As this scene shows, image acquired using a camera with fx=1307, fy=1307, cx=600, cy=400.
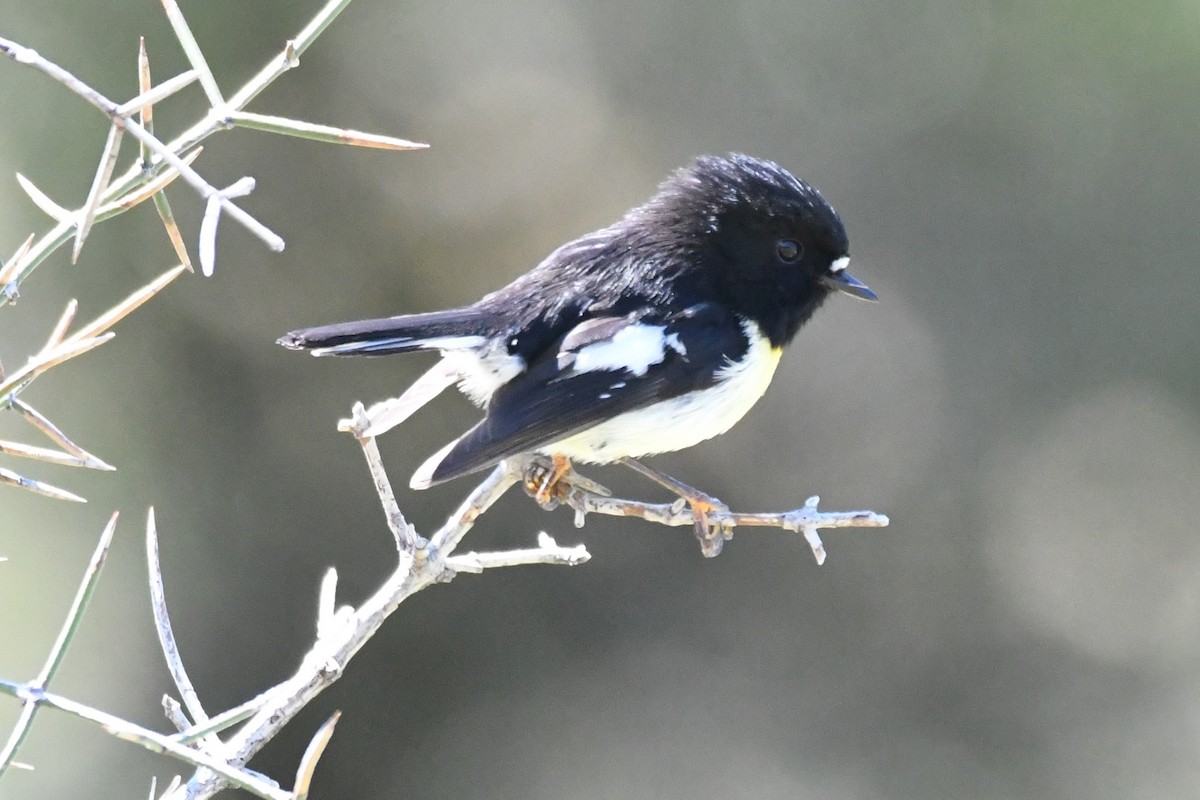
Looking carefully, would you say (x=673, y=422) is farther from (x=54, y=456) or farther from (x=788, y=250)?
(x=54, y=456)

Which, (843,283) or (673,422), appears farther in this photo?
(843,283)

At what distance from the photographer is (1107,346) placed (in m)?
7.09

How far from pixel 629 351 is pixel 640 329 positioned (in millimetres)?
86

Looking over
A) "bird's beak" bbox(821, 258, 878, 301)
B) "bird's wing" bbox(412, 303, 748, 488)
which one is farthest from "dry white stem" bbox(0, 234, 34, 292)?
"bird's beak" bbox(821, 258, 878, 301)

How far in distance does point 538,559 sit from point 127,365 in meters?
4.76

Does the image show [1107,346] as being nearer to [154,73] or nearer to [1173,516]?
[1173,516]

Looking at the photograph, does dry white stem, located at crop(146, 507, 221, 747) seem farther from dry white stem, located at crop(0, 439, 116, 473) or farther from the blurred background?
the blurred background

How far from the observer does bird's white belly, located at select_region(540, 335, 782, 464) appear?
3.28 meters

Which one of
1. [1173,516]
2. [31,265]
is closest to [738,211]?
[31,265]

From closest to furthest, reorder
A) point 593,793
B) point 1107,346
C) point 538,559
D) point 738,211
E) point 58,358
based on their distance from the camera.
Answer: point 58,358 < point 538,559 < point 738,211 < point 593,793 < point 1107,346

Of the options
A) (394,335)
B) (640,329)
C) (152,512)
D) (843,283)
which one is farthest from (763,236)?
(152,512)

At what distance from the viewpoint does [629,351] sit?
327 cm

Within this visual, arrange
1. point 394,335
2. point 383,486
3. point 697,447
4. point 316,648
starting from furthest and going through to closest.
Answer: point 697,447 < point 394,335 < point 383,486 < point 316,648

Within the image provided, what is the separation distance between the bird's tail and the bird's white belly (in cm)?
36
